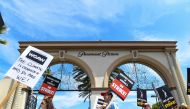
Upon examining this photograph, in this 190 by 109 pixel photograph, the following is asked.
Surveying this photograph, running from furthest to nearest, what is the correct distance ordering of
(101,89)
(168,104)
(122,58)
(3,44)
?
1. (122,58)
2. (101,89)
3. (3,44)
4. (168,104)

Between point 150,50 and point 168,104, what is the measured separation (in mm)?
10269

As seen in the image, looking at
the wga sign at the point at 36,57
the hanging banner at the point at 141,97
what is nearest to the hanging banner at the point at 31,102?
the hanging banner at the point at 141,97

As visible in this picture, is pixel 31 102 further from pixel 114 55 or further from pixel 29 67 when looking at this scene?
pixel 29 67

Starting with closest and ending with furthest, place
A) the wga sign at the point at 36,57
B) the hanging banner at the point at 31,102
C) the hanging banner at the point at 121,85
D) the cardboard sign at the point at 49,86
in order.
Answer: the wga sign at the point at 36,57 < the hanging banner at the point at 121,85 < the cardboard sign at the point at 49,86 < the hanging banner at the point at 31,102

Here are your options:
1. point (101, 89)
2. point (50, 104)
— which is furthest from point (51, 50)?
point (50, 104)

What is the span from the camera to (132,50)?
75.3ft

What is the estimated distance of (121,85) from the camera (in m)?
10.1

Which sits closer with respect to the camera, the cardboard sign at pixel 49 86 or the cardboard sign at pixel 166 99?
the cardboard sign at pixel 49 86

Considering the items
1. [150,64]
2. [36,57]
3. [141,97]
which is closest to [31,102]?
[141,97]

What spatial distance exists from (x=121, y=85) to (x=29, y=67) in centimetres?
373

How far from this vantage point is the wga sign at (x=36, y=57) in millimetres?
7566

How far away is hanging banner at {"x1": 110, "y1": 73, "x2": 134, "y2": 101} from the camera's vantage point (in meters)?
9.95

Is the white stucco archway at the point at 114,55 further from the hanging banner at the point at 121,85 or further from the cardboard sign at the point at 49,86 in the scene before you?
the hanging banner at the point at 121,85

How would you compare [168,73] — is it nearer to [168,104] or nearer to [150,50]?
[150,50]
